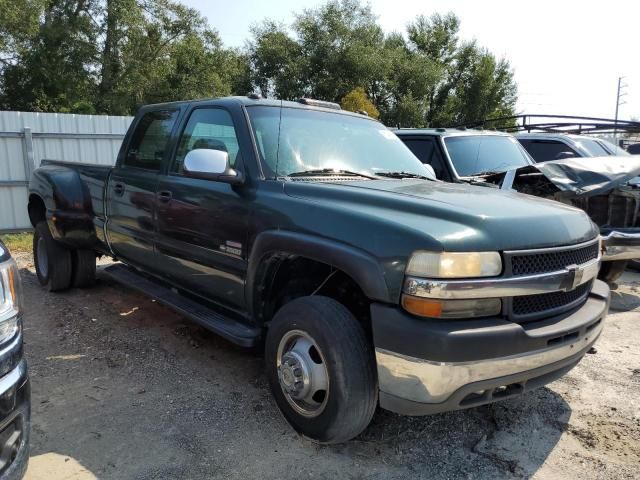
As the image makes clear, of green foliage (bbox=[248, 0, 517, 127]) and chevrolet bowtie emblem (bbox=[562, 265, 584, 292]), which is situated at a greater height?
green foliage (bbox=[248, 0, 517, 127])

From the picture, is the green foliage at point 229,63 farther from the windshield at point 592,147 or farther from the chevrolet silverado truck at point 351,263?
the chevrolet silverado truck at point 351,263

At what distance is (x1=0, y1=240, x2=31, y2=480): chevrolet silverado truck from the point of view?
201 centimetres

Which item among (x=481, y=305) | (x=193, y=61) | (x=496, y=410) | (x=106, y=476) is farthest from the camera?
(x=193, y=61)

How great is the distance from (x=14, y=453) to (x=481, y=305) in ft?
6.72

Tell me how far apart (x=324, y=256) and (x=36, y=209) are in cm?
474

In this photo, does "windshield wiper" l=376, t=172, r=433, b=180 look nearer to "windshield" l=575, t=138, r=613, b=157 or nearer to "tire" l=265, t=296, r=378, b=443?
"tire" l=265, t=296, r=378, b=443

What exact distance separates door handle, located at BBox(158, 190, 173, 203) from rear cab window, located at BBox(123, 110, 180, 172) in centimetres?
29

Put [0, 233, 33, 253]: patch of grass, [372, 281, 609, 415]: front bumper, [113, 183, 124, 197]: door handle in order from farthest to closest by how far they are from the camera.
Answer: [0, 233, 33, 253]: patch of grass, [113, 183, 124, 197]: door handle, [372, 281, 609, 415]: front bumper

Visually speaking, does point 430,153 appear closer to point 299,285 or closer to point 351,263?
point 299,285

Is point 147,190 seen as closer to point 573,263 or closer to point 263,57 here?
point 573,263

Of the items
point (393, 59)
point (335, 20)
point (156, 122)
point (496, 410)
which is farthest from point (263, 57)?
point (496, 410)

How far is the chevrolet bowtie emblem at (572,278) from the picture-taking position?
8.98 ft

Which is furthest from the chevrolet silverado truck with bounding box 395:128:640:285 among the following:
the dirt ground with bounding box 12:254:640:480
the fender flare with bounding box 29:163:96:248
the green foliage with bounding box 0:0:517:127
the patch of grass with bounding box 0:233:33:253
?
the green foliage with bounding box 0:0:517:127

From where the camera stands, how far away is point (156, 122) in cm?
466
